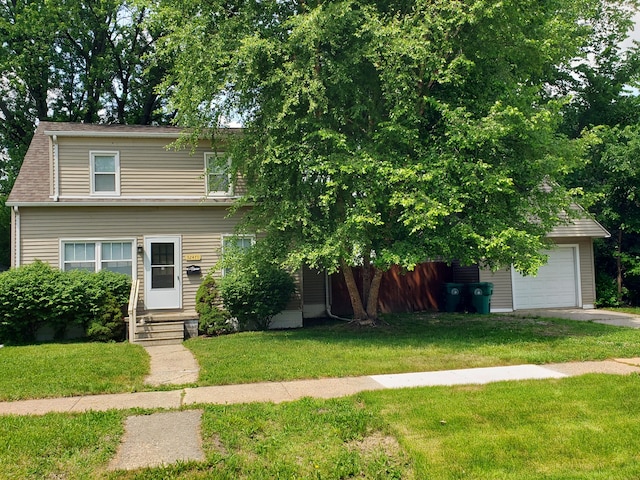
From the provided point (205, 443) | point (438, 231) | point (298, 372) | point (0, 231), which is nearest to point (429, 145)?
point (438, 231)

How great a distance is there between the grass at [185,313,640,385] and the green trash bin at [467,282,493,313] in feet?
7.58

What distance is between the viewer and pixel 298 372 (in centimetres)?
761

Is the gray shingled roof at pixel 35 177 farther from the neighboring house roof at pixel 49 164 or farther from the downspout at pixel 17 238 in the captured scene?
the downspout at pixel 17 238

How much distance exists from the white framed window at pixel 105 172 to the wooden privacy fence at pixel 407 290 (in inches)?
279

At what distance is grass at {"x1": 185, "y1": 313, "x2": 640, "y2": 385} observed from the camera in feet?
25.9

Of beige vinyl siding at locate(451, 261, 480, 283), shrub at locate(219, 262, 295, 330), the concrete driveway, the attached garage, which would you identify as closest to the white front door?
shrub at locate(219, 262, 295, 330)

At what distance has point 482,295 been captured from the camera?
51.5 ft

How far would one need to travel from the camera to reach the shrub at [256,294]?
13.1m

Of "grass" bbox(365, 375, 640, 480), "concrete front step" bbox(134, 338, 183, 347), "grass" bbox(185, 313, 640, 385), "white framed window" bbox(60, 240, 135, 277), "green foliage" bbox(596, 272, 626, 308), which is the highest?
"white framed window" bbox(60, 240, 135, 277)

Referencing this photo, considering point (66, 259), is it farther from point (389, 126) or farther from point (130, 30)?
point (130, 30)

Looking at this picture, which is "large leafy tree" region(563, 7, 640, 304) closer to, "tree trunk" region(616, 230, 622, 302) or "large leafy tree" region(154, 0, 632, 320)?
"tree trunk" region(616, 230, 622, 302)

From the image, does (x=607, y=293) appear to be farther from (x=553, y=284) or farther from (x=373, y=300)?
(x=373, y=300)

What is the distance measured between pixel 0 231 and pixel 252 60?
19.2 m

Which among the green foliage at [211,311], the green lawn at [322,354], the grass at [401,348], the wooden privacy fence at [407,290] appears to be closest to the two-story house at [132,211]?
the green foliage at [211,311]
